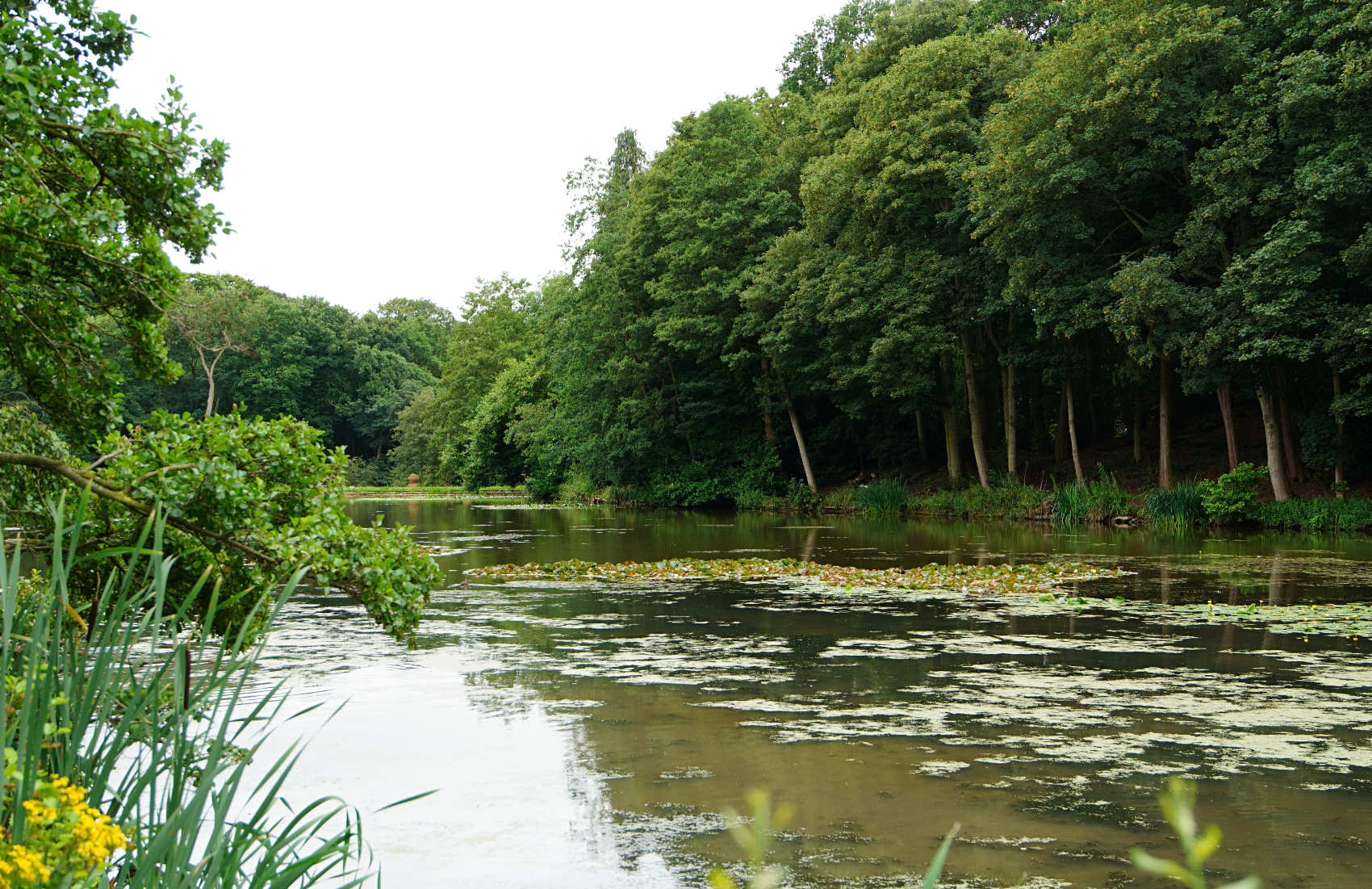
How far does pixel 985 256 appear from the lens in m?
27.8

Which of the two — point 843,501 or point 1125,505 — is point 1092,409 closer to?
point 843,501

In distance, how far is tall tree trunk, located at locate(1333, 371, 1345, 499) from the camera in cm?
2134

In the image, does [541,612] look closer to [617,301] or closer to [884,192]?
[884,192]

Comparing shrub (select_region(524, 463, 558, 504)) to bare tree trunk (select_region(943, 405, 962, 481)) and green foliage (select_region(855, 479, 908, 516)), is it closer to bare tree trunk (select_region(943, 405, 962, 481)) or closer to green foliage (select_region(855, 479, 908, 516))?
green foliage (select_region(855, 479, 908, 516))

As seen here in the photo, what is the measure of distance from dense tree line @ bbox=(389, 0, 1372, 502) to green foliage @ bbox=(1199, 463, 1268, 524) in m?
0.77

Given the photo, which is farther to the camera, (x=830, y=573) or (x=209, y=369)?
(x=209, y=369)

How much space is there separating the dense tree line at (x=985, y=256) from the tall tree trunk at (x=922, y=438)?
16cm

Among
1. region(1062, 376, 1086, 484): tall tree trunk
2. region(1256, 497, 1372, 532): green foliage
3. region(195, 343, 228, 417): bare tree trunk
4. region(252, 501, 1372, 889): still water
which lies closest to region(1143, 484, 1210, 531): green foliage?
region(1256, 497, 1372, 532): green foliage

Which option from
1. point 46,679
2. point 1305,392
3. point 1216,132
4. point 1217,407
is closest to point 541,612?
point 46,679

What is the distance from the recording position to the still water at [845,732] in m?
4.58

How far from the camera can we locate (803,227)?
34.6 metres

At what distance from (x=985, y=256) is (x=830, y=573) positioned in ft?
51.0

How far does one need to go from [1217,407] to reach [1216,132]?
11.7m

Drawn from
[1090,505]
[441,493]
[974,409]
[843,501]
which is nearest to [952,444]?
[974,409]
